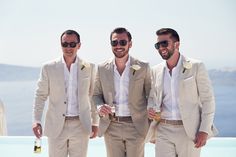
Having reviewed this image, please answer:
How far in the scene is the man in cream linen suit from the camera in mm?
3863

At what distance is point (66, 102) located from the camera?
3.87 metres

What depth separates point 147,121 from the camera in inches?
155

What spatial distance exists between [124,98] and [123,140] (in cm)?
37

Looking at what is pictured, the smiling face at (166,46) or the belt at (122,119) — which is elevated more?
the smiling face at (166,46)

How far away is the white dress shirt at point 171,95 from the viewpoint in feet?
11.7

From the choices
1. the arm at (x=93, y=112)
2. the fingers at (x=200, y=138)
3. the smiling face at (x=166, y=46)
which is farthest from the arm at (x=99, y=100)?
the fingers at (x=200, y=138)

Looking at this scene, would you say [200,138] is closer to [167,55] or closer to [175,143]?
[175,143]

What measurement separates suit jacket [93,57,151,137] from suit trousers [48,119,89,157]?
6.9 inches

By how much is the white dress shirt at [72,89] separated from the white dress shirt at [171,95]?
787 mm

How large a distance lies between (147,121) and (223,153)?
3.35 m

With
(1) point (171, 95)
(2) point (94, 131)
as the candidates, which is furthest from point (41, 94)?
(1) point (171, 95)

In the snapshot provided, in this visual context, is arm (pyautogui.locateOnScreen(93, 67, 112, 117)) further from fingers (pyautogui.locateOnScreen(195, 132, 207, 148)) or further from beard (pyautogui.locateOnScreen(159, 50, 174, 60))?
fingers (pyautogui.locateOnScreen(195, 132, 207, 148))

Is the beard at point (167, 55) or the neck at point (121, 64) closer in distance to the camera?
the beard at point (167, 55)

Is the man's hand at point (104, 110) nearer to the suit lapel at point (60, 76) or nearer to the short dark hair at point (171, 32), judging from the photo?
the suit lapel at point (60, 76)
